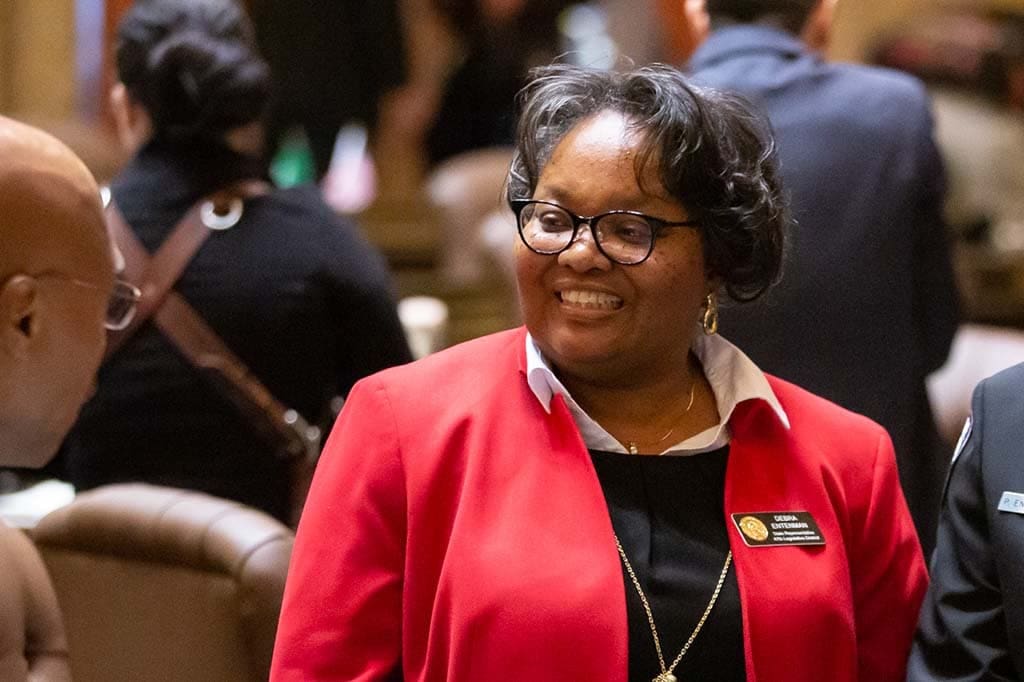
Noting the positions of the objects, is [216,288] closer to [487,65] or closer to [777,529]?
[777,529]

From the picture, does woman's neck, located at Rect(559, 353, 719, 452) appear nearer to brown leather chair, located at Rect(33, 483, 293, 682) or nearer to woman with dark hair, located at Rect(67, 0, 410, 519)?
brown leather chair, located at Rect(33, 483, 293, 682)

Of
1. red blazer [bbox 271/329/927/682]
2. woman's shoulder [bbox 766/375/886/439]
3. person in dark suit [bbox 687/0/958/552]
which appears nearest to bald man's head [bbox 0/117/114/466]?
red blazer [bbox 271/329/927/682]

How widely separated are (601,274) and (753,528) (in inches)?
15.6

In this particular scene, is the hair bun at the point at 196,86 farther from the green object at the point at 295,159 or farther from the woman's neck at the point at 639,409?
the green object at the point at 295,159

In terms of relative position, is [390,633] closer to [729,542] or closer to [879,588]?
[729,542]

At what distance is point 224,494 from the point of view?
355 cm

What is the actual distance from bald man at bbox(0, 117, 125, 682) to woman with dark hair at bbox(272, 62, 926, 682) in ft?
1.03

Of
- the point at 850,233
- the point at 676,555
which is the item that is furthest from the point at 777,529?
the point at 850,233

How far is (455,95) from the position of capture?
7.90 meters

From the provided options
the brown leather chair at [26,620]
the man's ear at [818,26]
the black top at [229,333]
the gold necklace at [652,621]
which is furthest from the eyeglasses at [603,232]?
the man's ear at [818,26]

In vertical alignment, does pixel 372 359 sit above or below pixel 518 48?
above

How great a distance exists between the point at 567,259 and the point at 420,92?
6006mm

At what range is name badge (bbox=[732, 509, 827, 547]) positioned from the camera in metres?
2.47

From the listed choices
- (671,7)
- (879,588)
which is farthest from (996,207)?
(879,588)
